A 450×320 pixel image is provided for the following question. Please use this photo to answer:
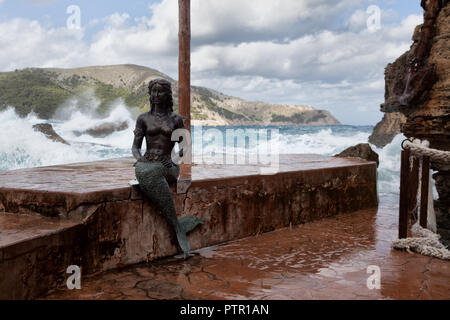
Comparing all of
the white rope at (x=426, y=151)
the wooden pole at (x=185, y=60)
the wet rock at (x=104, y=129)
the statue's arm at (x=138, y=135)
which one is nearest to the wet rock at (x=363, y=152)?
the white rope at (x=426, y=151)

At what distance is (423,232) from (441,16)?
4.00 meters

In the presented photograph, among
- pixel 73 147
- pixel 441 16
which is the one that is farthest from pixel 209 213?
pixel 73 147

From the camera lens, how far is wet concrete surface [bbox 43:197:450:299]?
9.30 ft

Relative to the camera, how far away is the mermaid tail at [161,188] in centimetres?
333

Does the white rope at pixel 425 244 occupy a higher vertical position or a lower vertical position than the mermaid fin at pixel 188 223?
lower

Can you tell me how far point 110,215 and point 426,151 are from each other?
327cm

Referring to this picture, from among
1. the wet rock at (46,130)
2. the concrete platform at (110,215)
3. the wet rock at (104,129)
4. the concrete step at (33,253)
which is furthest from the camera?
the wet rock at (104,129)

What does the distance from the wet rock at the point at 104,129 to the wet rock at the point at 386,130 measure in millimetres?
26660

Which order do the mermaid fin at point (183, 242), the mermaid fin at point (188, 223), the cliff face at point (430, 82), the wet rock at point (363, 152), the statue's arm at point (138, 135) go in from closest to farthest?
the statue's arm at point (138, 135) → the mermaid fin at point (183, 242) → the mermaid fin at point (188, 223) → the cliff face at point (430, 82) → the wet rock at point (363, 152)

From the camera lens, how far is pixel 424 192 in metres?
4.14

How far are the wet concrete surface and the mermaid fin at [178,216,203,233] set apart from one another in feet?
0.93

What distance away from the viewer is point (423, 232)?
4137mm

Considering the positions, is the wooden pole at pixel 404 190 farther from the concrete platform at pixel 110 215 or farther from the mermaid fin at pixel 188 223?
the mermaid fin at pixel 188 223
